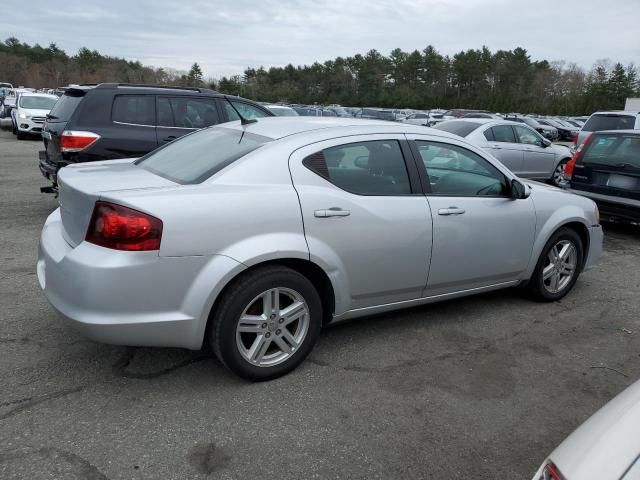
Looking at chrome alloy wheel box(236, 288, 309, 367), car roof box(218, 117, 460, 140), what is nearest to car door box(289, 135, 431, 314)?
car roof box(218, 117, 460, 140)

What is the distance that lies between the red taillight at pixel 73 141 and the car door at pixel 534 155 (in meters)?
8.68

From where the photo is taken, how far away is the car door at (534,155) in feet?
37.2

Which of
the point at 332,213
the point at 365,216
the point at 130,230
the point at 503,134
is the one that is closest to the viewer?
the point at 130,230

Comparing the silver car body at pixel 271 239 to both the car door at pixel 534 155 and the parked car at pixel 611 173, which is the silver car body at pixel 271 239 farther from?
the car door at pixel 534 155

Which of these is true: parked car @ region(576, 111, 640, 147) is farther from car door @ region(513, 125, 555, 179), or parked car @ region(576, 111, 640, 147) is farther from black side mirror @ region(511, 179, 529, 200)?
black side mirror @ region(511, 179, 529, 200)

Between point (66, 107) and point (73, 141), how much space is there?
0.88 metres

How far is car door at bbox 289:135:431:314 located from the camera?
3.28m

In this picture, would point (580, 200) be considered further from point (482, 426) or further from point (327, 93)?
point (327, 93)

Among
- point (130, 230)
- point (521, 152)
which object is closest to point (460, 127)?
point (521, 152)

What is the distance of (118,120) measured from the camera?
6.72 m

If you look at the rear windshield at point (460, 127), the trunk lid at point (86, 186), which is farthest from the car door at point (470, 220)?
the rear windshield at point (460, 127)

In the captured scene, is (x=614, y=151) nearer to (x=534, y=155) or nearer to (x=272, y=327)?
(x=534, y=155)

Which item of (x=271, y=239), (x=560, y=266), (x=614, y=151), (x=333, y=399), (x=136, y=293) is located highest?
(x=614, y=151)

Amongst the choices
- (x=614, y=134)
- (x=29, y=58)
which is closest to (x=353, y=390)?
(x=614, y=134)
